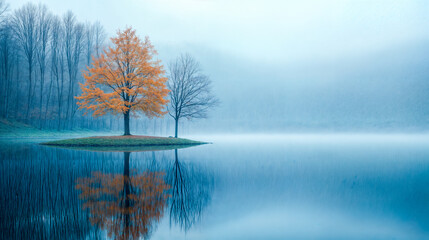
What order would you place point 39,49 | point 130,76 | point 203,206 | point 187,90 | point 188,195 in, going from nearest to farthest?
point 203,206, point 188,195, point 130,76, point 187,90, point 39,49

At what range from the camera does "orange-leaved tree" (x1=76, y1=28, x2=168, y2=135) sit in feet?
80.5

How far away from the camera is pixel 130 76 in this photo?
25219 millimetres

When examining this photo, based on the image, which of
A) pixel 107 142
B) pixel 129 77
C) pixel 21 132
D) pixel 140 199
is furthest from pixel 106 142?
pixel 21 132

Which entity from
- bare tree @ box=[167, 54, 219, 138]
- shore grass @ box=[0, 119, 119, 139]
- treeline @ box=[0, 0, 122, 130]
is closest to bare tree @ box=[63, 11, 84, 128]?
treeline @ box=[0, 0, 122, 130]

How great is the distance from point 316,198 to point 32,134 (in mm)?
40443

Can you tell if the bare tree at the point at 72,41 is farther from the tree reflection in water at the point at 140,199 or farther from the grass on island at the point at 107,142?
the tree reflection in water at the point at 140,199

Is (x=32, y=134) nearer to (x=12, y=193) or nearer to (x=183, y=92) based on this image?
(x=183, y=92)

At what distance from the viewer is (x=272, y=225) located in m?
4.86

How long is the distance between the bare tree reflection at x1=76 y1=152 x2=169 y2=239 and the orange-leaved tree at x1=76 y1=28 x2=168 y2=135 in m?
17.3

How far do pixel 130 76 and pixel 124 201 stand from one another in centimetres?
2156

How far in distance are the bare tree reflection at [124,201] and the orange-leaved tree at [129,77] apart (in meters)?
17.3

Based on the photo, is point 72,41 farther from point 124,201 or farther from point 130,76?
point 124,201

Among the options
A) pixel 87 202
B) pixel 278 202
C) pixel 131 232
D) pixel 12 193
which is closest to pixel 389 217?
pixel 278 202

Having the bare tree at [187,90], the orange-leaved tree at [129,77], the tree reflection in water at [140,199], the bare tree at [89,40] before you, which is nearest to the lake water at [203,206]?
the tree reflection in water at [140,199]
